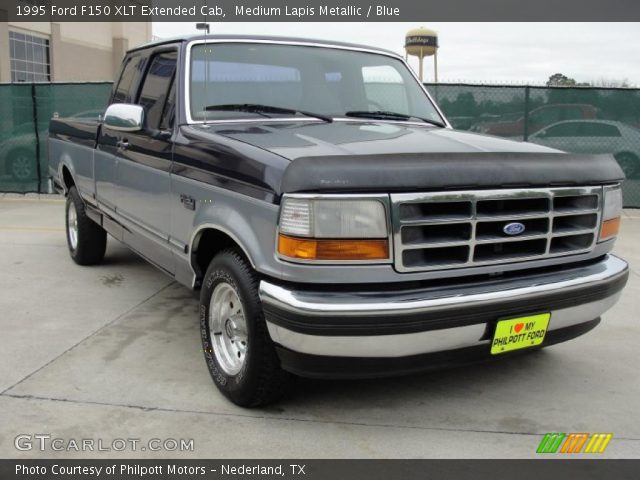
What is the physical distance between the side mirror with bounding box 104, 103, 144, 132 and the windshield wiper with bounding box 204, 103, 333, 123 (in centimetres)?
47

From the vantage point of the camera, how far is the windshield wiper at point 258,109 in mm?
4125

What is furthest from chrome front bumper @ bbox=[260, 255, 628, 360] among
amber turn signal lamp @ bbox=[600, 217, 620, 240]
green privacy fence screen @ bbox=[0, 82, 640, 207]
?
green privacy fence screen @ bbox=[0, 82, 640, 207]

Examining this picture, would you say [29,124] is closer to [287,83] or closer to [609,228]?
[287,83]

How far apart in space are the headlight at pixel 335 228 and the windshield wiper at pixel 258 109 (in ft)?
4.63

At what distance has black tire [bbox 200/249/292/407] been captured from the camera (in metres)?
3.16

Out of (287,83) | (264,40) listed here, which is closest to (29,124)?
(264,40)

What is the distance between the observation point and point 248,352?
3.22 m

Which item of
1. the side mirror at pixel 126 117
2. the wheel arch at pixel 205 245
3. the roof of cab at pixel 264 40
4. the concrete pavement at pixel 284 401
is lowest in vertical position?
the concrete pavement at pixel 284 401

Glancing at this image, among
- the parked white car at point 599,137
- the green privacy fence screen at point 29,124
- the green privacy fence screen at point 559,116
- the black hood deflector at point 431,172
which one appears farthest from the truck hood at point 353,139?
the green privacy fence screen at point 29,124

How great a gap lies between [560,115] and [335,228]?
831 cm

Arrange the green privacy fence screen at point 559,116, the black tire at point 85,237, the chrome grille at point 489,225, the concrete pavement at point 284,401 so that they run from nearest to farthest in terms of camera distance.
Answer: the chrome grille at point 489,225, the concrete pavement at point 284,401, the black tire at point 85,237, the green privacy fence screen at point 559,116

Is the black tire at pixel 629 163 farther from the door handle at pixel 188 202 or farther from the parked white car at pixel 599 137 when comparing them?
the door handle at pixel 188 202

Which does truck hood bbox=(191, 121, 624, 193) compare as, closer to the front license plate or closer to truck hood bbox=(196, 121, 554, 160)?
truck hood bbox=(196, 121, 554, 160)
